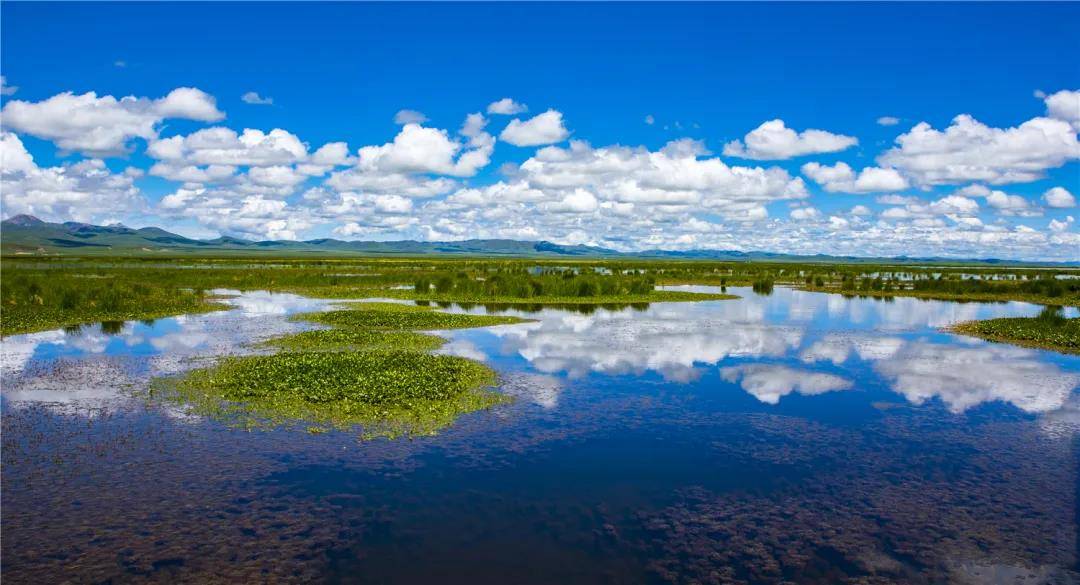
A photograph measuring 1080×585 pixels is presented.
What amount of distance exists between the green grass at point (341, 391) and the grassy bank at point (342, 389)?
3 centimetres

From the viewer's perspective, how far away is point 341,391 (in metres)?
21.9

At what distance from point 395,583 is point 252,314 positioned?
1531 inches

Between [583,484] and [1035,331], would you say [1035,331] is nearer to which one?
[1035,331]

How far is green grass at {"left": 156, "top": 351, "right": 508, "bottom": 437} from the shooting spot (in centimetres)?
1967

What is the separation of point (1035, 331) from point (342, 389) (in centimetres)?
3707

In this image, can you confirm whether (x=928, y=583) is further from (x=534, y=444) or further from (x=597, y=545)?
(x=534, y=444)

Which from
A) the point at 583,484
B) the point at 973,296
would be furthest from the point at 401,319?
the point at 973,296

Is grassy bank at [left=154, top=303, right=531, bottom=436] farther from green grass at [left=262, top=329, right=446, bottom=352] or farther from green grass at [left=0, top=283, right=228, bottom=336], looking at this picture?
green grass at [left=0, top=283, right=228, bottom=336]

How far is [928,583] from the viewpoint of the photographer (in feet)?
37.4

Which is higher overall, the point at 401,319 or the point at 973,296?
the point at 973,296

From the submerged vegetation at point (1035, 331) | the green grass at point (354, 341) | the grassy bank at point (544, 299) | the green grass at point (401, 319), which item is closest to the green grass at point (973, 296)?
the grassy bank at point (544, 299)

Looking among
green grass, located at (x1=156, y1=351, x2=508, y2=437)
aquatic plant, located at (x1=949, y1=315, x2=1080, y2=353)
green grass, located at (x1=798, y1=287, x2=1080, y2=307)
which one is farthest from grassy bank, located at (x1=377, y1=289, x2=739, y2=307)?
green grass, located at (x1=156, y1=351, x2=508, y2=437)

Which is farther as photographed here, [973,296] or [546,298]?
[973,296]

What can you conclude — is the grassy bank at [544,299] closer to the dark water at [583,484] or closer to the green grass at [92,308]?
the green grass at [92,308]
